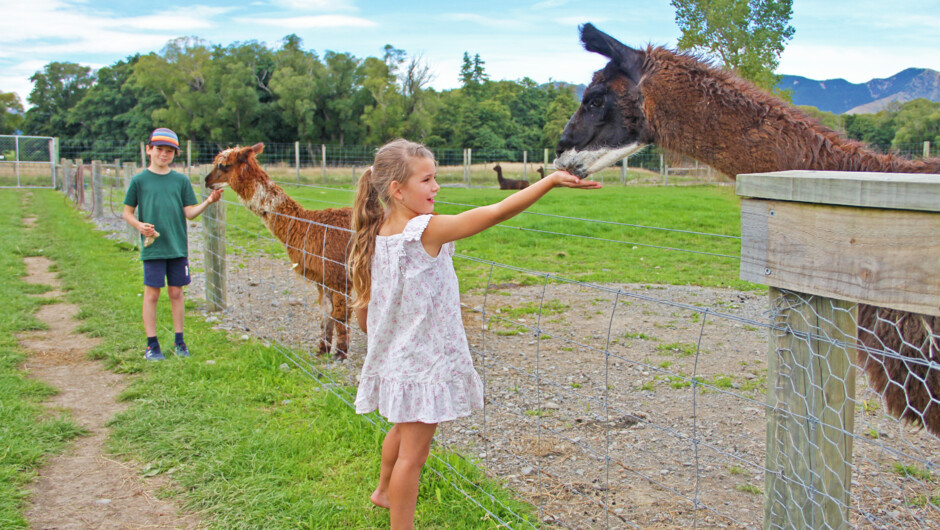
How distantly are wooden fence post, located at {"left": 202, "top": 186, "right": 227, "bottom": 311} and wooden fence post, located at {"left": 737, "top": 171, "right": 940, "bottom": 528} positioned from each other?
19.3 ft

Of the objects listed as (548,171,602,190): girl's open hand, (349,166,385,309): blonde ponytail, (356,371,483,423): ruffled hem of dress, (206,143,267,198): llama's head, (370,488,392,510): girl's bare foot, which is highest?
(206,143,267,198): llama's head

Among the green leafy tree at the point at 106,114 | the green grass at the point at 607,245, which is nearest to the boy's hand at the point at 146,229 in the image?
the green grass at the point at 607,245

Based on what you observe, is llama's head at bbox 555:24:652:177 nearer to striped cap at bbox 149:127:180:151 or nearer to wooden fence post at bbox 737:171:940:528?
wooden fence post at bbox 737:171:940:528

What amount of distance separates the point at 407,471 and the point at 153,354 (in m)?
3.45

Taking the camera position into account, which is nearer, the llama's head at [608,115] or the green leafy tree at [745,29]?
the llama's head at [608,115]

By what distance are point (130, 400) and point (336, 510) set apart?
215 centimetres

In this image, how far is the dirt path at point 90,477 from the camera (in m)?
3.01

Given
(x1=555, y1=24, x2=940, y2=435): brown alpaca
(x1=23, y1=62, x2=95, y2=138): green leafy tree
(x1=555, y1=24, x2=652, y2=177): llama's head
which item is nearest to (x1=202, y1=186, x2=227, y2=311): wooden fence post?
(x1=555, y1=24, x2=940, y2=435): brown alpaca

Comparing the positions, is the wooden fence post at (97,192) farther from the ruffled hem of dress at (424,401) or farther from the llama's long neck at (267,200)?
the ruffled hem of dress at (424,401)

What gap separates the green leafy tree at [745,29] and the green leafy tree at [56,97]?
5415 centimetres

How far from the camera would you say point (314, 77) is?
46.8m

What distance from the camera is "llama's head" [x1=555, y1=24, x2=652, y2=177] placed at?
362cm

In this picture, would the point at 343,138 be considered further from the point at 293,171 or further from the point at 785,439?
the point at 785,439

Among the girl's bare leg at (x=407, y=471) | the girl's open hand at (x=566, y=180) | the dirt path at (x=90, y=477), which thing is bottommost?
the dirt path at (x=90, y=477)
